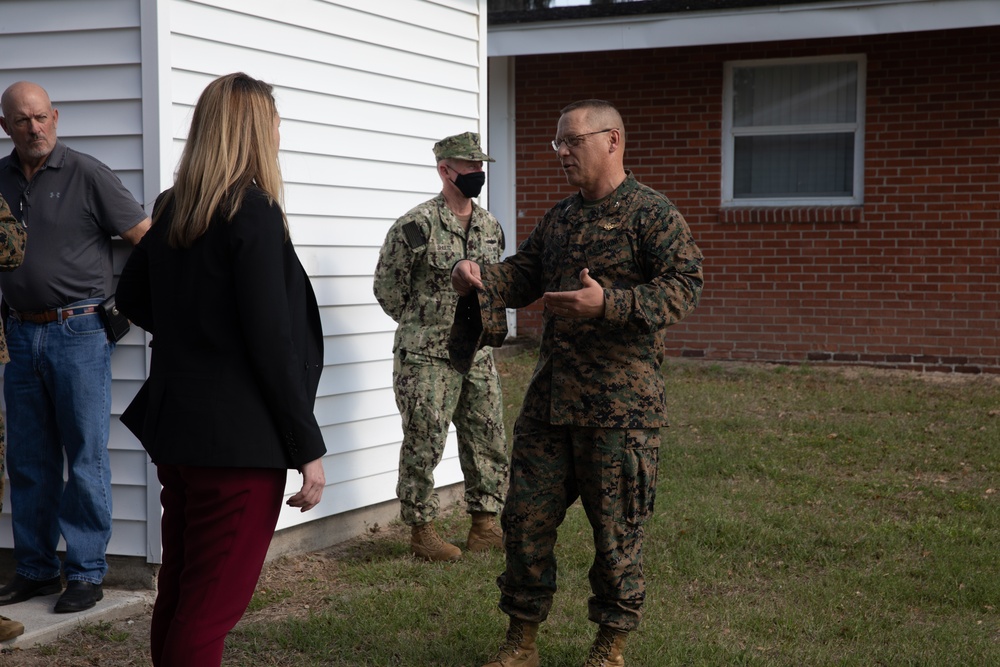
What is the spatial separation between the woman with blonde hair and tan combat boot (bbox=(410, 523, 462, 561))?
2759 millimetres

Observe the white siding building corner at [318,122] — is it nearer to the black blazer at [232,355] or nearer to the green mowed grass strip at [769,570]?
the green mowed grass strip at [769,570]

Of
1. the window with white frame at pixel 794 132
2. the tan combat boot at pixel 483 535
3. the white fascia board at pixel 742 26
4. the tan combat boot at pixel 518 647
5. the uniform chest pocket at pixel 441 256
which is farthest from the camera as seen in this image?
the window with white frame at pixel 794 132

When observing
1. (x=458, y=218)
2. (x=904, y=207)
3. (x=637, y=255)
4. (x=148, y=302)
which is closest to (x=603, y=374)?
(x=637, y=255)

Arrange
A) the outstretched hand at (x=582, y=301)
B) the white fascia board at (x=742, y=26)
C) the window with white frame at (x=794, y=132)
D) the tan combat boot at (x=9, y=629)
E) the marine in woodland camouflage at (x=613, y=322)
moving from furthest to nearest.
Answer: the window with white frame at (x=794, y=132) < the white fascia board at (x=742, y=26) < the tan combat boot at (x=9, y=629) < the marine in woodland camouflage at (x=613, y=322) < the outstretched hand at (x=582, y=301)

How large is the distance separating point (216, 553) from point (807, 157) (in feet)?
31.9

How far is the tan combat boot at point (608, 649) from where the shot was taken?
13.3 feet

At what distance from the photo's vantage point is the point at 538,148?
12.2 metres

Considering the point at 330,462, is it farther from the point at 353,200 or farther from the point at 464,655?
the point at 464,655

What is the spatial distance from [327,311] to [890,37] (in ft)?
24.5

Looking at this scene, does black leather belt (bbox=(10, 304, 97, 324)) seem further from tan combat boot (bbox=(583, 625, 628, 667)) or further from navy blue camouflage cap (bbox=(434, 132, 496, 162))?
tan combat boot (bbox=(583, 625, 628, 667))

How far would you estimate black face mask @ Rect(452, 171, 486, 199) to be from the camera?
5750mm

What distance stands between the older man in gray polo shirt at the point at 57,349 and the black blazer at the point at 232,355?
194cm

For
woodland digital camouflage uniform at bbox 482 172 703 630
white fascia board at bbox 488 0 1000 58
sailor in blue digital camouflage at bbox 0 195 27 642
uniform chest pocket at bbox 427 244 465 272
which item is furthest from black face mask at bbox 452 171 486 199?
white fascia board at bbox 488 0 1000 58

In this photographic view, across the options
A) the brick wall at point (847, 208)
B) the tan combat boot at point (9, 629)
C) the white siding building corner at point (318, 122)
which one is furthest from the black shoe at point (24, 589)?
the brick wall at point (847, 208)
